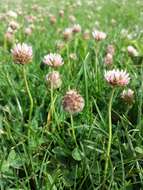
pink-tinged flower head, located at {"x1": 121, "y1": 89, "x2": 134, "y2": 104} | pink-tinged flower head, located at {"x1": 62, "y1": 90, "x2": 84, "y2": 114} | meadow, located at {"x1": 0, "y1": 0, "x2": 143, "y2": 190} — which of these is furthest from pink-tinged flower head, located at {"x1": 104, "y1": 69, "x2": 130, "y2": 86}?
pink-tinged flower head, located at {"x1": 121, "y1": 89, "x2": 134, "y2": 104}

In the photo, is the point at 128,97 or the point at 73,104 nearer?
the point at 73,104

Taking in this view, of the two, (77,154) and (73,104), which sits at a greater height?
(73,104)

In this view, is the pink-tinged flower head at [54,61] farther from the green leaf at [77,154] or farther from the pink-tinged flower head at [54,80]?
the green leaf at [77,154]

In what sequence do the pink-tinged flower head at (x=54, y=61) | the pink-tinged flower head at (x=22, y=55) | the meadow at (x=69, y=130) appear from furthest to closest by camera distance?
the pink-tinged flower head at (x=54, y=61), the pink-tinged flower head at (x=22, y=55), the meadow at (x=69, y=130)

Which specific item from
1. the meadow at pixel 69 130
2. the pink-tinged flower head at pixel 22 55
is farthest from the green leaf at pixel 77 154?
the pink-tinged flower head at pixel 22 55

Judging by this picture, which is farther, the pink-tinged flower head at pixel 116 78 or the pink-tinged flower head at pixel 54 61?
the pink-tinged flower head at pixel 54 61

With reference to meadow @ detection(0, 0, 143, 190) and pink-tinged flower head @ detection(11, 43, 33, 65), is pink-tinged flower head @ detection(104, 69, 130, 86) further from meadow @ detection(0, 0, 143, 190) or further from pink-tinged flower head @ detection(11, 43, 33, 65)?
pink-tinged flower head @ detection(11, 43, 33, 65)

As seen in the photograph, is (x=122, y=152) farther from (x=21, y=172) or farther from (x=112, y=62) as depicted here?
(x=112, y=62)

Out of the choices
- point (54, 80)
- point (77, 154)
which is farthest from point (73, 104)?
point (54, 80)

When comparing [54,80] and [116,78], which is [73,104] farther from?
[54,80]

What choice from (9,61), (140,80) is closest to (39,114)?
(140,80)

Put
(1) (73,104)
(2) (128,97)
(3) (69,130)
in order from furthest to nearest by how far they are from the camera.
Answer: (2) (128,97) < (3) (69,130) < (1) (73,104)
